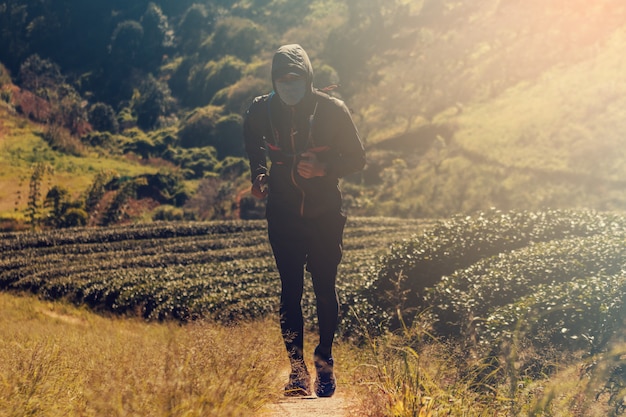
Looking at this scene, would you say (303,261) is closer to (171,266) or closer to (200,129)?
(171,266)

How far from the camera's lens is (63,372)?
3.57m

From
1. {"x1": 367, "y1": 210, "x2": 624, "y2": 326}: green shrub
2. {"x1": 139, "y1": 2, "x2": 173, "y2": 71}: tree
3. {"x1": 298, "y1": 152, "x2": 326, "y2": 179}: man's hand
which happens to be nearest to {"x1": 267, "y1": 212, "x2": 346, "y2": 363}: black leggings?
{"x1": 298, "y1": 152, "x2": 326, "y2": 179}: man's hand

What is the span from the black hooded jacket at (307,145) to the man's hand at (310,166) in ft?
0.32

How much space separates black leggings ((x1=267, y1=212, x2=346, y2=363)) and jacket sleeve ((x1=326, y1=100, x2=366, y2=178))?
1.11 feet

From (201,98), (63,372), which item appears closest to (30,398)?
(63,372)

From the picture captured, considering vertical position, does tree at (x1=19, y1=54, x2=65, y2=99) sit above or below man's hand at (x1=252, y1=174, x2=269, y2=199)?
above

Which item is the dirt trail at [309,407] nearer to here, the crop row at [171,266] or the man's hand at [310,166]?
the man's hand at [310,166]

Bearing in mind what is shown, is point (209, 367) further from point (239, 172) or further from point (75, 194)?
point (239, 172)

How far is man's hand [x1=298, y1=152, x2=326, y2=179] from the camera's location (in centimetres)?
409

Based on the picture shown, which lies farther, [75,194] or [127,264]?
[75,194]

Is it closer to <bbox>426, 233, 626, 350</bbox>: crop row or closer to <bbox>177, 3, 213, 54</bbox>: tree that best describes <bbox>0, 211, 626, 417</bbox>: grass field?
<bbox>426, 233, 626, 350</bbox>: crop row

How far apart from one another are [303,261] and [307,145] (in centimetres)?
82

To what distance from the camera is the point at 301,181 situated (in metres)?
4.27

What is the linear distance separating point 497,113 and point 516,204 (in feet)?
42.4
